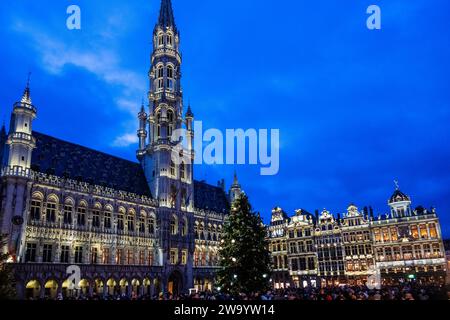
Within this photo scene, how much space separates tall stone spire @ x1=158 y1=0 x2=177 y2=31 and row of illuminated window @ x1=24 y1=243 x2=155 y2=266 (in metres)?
43.0

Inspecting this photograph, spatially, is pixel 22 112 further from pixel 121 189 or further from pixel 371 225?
pixel 371 225

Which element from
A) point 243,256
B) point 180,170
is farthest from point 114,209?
point 243,256

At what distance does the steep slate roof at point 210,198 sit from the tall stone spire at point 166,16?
→ 31603mm

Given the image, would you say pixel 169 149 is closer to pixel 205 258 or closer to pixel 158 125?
pixel 158 125

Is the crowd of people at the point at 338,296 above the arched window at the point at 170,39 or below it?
below

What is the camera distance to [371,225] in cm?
6688

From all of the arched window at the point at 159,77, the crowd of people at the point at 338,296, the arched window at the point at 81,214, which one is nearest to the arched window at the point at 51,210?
the arched window at the point at 81,214

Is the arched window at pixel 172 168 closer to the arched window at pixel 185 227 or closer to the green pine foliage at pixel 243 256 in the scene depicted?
the arched window at pixel 185 227

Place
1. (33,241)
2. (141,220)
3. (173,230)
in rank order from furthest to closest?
(173,230), (141,220), (33,241)

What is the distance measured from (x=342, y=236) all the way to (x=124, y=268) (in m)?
42.9

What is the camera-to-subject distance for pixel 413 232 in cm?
6281

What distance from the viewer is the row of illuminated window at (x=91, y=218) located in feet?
135

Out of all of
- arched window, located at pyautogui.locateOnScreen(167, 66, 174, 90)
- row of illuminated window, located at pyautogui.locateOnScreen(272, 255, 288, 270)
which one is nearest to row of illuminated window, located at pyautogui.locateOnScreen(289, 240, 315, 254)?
row of illuminated window, located at pyautogui.locateOnScreen(272, 255, 288, 270)
